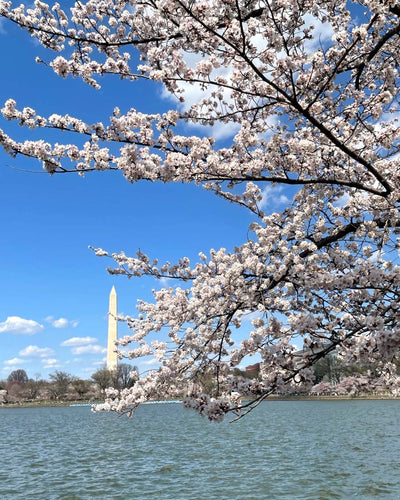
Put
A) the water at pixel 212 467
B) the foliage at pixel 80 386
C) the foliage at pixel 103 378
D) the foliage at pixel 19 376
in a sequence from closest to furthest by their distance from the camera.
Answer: the water at pixel 212 467 < the foliage at pixel 103 378 < the foliage at pixel 80 386 < the foliage at pixel 19 376

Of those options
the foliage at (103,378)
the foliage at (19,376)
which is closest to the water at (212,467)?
the foliage at (103,378)

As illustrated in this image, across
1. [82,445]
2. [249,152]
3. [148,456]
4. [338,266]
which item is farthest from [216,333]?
[82,445]

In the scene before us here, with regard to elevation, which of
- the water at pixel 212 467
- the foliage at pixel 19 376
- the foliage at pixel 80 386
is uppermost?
the foliage at pixel 19 376

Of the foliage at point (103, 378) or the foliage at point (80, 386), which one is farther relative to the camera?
the foliage at point (80, 386)

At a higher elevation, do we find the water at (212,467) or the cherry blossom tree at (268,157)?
the cherry blossom tree at (268,157)

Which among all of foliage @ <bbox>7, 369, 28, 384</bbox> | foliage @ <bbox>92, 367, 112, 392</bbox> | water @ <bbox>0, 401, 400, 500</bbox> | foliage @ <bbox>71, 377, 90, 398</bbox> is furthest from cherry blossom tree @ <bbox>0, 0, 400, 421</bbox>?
foliage @ <bbox>7, 369, 28, 384</bbox>

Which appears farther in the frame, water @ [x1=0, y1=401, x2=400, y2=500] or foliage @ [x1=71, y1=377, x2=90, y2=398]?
foliage @ [x1=71, y1=377, x2=90, y2=398]

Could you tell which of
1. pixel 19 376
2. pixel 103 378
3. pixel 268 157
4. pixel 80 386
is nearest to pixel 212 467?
pixel 268 157

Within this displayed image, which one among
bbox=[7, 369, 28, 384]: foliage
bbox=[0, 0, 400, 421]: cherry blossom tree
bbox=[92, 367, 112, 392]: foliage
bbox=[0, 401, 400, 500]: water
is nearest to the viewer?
bbox=[0, 0, 400, 421]: cherry blossom tree

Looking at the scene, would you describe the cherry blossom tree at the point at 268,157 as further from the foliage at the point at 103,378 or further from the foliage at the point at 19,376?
the foliage at the point at 19,376

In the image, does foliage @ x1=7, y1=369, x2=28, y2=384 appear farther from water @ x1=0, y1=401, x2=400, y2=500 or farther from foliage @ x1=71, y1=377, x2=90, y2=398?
water @ x1=0, y1=401, x2=400, y2=500

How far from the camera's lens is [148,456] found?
637 inches

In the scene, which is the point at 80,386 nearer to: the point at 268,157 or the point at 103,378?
the point at 103,378

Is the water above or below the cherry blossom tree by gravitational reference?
below
